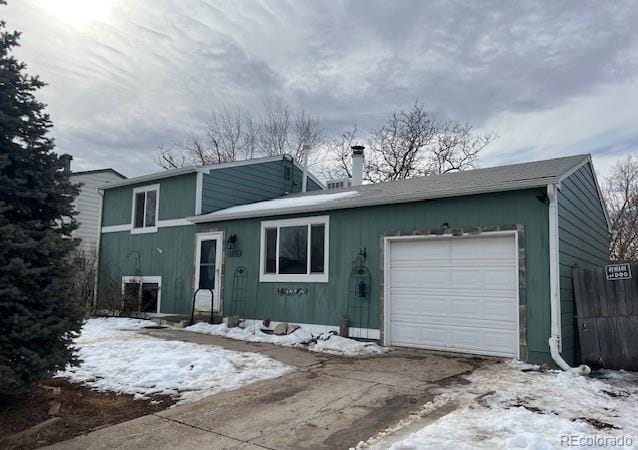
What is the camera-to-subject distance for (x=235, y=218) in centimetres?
1109

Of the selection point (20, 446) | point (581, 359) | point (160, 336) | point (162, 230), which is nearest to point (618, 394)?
point (581, 359)

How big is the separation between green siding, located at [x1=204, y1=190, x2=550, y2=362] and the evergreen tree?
5.35 m

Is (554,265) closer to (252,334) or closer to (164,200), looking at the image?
(252,334)

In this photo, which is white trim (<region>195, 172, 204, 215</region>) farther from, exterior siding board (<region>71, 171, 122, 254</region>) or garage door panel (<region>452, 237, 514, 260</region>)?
exterior siding board (<region>71, 171, 122, 254</region>)

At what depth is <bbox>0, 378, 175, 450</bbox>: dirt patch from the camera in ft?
13.1

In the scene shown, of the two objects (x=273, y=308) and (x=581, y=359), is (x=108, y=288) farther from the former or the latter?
(x=581, y=359)

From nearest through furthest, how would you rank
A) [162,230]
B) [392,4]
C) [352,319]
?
[352,319]
[392,4]
[162,230]

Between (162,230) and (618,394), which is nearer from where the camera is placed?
(618,394)

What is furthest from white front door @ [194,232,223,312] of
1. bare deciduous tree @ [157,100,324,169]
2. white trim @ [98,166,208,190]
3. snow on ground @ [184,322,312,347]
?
bare deciduous tree @ [157,100,324,169]

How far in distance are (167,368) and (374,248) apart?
425cm

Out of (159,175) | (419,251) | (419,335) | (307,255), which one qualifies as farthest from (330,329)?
(159,175)

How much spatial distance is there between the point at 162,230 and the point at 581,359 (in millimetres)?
10265

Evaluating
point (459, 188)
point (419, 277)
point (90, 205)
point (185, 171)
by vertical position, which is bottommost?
point (419, 277)

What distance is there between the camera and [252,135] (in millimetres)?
26766
